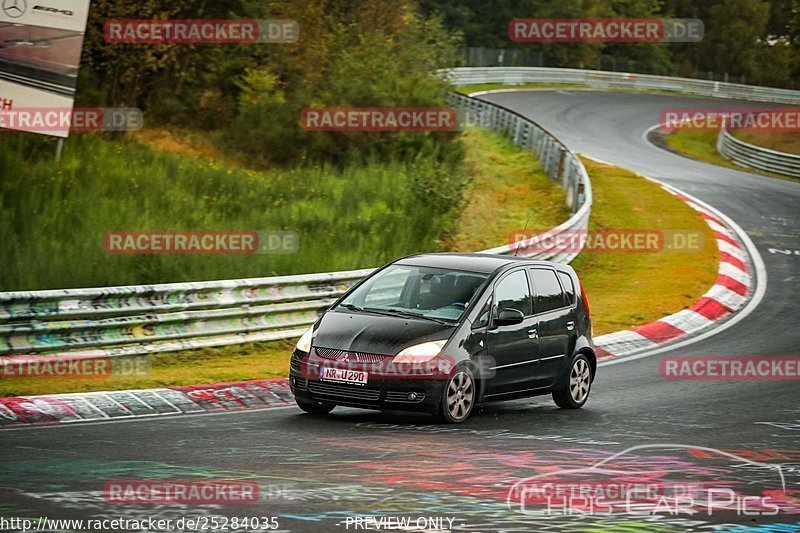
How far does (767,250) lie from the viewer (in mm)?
26969

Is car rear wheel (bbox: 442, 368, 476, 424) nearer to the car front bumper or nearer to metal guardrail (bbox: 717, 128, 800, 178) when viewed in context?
the car front bumper

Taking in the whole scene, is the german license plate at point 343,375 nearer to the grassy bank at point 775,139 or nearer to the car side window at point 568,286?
the car side window at point 568,286

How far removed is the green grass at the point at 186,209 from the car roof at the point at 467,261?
581cm

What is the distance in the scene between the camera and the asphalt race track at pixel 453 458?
7039 mm

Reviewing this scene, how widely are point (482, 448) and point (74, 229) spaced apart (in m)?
11.3

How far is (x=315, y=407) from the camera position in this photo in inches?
442

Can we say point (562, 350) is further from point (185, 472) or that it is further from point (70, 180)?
point (70, 180)

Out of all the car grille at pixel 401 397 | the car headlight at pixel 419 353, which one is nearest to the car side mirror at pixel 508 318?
the car headlight at pixel 419 353

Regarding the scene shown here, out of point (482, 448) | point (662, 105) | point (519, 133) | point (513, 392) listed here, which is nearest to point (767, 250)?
point (519, 133)

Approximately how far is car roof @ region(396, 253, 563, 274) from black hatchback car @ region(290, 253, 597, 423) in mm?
10

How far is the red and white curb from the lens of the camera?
17.4m

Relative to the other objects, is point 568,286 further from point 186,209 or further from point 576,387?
point 186,209

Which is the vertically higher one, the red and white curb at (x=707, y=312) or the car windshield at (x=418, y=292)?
the car windshield at (x=418, y=292)

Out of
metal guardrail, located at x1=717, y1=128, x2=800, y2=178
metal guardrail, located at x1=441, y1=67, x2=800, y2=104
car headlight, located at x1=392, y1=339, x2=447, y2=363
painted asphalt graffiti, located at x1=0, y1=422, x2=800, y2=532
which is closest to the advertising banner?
painted asphalt graffiti, located at x1=0, y1=422, x2=800, y2=532
